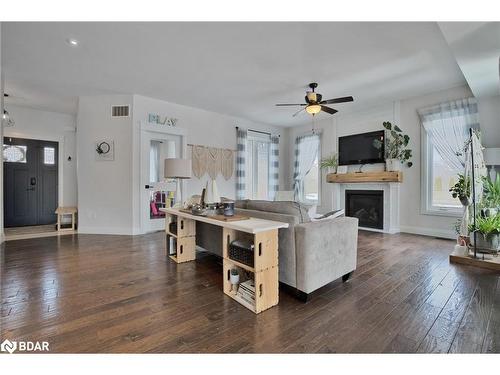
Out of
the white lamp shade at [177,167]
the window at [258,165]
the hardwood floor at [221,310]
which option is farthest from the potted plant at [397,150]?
the white lamp shade at [177,167]

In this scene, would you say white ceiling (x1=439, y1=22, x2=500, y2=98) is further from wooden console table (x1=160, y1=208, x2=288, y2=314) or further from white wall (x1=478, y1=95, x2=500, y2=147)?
wooden console table (x1=160, y1=208, x2=288, y2=314)

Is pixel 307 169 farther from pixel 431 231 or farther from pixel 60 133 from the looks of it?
pixel 60 133

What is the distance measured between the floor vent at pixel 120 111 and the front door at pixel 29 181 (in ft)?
7.32

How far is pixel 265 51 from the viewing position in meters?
2.86

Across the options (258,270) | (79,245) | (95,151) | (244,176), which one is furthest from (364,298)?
(95,151)

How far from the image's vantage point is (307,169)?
637 centimetres

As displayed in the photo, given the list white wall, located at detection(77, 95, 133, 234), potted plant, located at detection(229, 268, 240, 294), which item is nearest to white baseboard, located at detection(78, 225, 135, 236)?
white wall, located at detection(77, 95, 133, 234)

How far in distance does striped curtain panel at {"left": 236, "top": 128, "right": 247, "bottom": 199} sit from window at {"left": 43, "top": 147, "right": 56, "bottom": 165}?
167 inches

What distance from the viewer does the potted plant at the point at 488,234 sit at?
2.79 metres

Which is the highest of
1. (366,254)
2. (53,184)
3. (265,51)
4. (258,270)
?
(265,51)

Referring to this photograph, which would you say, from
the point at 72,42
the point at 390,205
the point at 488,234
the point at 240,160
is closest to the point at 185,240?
the point at 72,42

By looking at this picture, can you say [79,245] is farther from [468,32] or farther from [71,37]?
[468,32]

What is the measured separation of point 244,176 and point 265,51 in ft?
11.5

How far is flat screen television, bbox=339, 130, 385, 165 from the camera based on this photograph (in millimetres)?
4918
